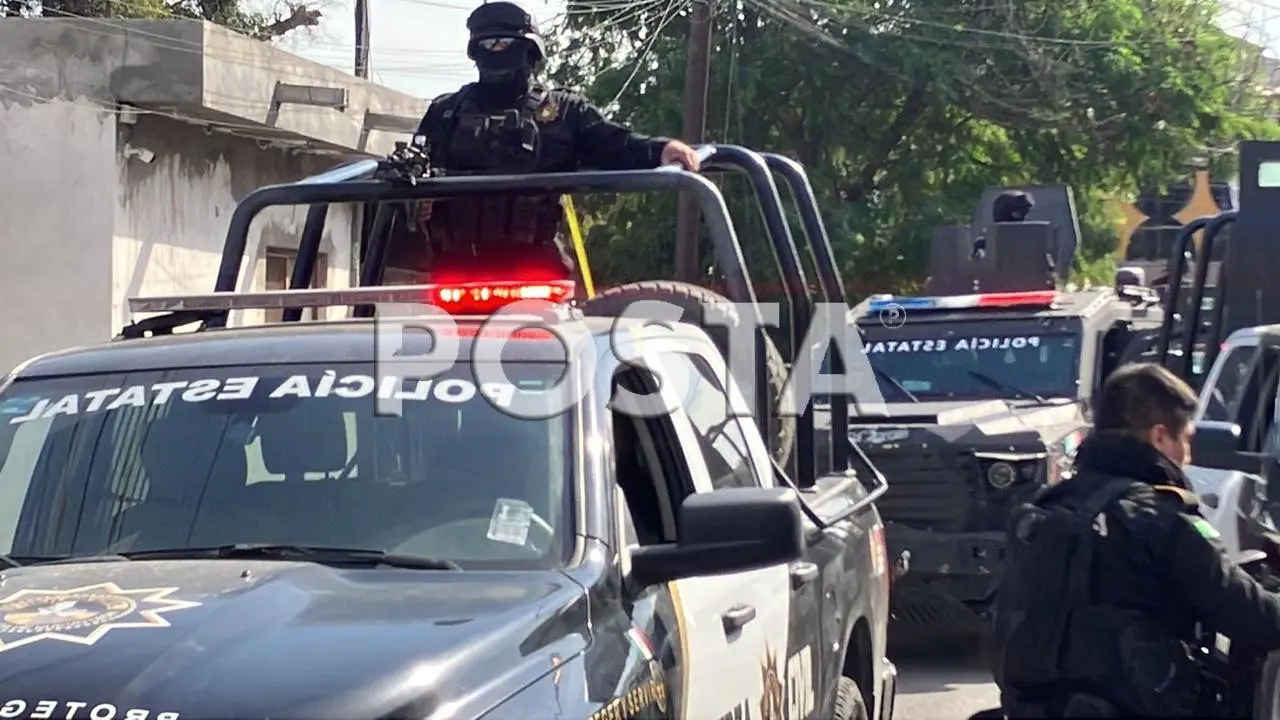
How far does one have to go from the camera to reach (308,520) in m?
3.51

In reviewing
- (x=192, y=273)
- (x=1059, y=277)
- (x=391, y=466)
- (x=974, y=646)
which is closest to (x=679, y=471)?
(x=391, y=466)

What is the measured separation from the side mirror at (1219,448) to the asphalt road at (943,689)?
1933 mm

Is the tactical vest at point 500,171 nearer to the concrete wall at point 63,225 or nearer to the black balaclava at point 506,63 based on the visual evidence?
the black balaclava at point 506,63

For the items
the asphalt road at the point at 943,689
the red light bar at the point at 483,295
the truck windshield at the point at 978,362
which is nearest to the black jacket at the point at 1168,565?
the red light bar at the point at 483,295

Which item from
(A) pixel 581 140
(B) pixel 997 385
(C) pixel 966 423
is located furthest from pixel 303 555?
(B) pixel 997 385

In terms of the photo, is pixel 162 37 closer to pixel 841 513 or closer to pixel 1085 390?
pixel 1085 390

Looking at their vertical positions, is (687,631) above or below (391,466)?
below

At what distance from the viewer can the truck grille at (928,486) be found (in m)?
9.30

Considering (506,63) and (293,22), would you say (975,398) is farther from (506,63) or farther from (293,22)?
(293,22)

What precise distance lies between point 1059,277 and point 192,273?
7.71 meters

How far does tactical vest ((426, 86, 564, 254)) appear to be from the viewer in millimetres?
5656

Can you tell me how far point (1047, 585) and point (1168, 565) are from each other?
0.30m

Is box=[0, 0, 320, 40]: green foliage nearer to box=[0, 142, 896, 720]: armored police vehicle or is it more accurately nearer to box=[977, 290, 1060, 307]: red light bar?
box=[977, 290, 1060, 307]: red light bar

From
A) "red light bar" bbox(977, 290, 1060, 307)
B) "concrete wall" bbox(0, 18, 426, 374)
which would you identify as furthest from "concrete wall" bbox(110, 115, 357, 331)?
"red light bar" bbox(977, 290, 1060, 307)
